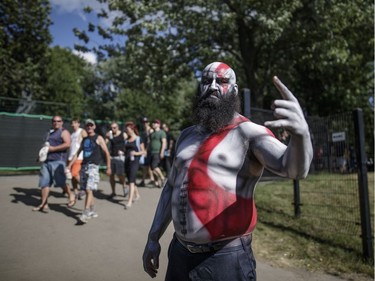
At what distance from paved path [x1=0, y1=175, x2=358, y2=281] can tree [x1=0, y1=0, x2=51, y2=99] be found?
1114 centimetres

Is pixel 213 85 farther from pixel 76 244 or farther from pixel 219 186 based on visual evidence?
pixel 76 244

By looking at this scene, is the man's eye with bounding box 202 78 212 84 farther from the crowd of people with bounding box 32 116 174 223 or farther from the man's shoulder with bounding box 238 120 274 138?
the crowd of people with bounding box 32 116 174 223

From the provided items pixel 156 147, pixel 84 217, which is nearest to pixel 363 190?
pixel 84 217

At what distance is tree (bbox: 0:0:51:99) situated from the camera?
16594mm

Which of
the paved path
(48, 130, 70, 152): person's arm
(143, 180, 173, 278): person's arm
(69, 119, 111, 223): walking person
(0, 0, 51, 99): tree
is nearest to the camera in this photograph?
(143, 180, 173, 278): person's arm

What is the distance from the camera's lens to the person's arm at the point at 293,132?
1448 millimetres

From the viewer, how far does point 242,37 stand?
1605 cm

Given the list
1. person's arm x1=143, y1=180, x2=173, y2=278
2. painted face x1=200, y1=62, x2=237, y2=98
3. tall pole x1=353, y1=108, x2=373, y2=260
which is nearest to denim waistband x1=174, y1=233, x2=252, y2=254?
person's arm x1=143, y1=180, x2=173, y2=278

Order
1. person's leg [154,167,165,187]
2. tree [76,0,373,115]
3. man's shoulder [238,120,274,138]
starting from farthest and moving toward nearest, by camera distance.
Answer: tree [76,0,373,115] → person's leg [154,167,165,187] → man's shoulder [238,120,274,138]

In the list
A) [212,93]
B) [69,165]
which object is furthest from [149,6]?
[212,93]

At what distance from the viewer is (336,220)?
22.5 ft

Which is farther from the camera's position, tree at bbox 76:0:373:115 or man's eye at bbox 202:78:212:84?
tree at bbox 76:0:373:115

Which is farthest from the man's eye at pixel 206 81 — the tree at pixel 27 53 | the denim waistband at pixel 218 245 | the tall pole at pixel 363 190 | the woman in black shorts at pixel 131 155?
the tree at pixel 27 53

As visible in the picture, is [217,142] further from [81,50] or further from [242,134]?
[81,50]
